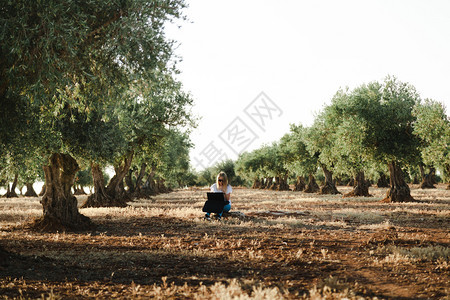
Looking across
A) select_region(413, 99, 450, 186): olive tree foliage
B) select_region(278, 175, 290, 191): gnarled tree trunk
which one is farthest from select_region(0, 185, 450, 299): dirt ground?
select_region(278, 175, 290, 191): gnarled tree trunk

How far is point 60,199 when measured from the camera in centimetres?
1698

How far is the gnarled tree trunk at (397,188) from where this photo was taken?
32.7 m

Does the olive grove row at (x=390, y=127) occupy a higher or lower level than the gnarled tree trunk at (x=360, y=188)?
higher

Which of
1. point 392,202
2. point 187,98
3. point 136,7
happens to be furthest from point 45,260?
point 392,202

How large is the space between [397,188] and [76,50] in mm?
32375

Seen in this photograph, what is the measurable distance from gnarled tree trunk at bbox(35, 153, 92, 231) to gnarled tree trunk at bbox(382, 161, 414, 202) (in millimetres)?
27699

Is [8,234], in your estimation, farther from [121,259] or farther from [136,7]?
[136,7]

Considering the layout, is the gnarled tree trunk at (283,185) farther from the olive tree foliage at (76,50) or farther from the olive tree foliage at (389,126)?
the olive tree foliage at (76,50)

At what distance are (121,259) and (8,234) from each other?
8.13 meters

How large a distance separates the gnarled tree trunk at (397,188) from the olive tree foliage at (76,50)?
2918cm

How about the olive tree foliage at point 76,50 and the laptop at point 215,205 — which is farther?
the laptop at point 215,205

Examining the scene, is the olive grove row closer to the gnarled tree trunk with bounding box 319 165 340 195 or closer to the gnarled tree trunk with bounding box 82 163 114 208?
the gnarled tree trunk with bounding box 319 165 340 195

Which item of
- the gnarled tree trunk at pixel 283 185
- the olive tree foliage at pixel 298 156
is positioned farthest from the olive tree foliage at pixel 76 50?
the gnarled tree trunk at pixel 283 185

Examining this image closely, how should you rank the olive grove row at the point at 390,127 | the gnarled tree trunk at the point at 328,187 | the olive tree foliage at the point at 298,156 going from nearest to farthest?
the olive grove row at the point at 390,127, the gnarled tree trunk at the point at 328,187, the olive tree foliage at the point at 298,156
